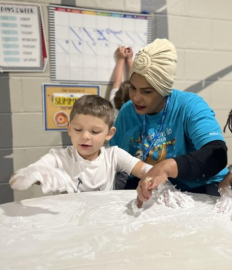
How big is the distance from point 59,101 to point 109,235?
45.2 inches

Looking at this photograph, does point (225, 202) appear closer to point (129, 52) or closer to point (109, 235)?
point (109, 235)

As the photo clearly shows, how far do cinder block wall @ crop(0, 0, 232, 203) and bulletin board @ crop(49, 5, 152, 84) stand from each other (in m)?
0.04

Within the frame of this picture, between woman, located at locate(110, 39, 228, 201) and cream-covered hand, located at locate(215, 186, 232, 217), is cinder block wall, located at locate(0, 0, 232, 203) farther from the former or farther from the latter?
cream-covered hand, located at locate(215, 186, 232, 217)

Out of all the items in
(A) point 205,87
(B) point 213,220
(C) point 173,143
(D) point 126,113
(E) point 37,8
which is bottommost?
(B) point 213,220

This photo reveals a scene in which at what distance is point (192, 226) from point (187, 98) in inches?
26.0

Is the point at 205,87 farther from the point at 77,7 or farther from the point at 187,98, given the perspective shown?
the point at 77,7

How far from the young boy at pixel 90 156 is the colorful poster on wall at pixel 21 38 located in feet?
2.12

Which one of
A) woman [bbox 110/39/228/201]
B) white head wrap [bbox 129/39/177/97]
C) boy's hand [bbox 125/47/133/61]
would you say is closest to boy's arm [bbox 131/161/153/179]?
woman [bbox 110/39/228/201]

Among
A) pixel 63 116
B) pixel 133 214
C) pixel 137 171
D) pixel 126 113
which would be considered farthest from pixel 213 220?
pixel 63 116

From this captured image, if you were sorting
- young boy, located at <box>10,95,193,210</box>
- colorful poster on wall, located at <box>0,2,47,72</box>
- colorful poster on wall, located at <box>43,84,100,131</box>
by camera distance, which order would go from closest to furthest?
young boy, located at <box>10,95,193,210</box>, colorful poster on wall, located at <box>0,2,47,72</box>, colorful poster on wall, located at <box>43,84,100,131</box>

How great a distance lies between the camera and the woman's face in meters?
1.19

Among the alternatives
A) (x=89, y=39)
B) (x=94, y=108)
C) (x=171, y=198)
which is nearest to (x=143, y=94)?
(x=94, y=108)

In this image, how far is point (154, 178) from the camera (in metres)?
0.88

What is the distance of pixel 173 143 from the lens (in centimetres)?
126
